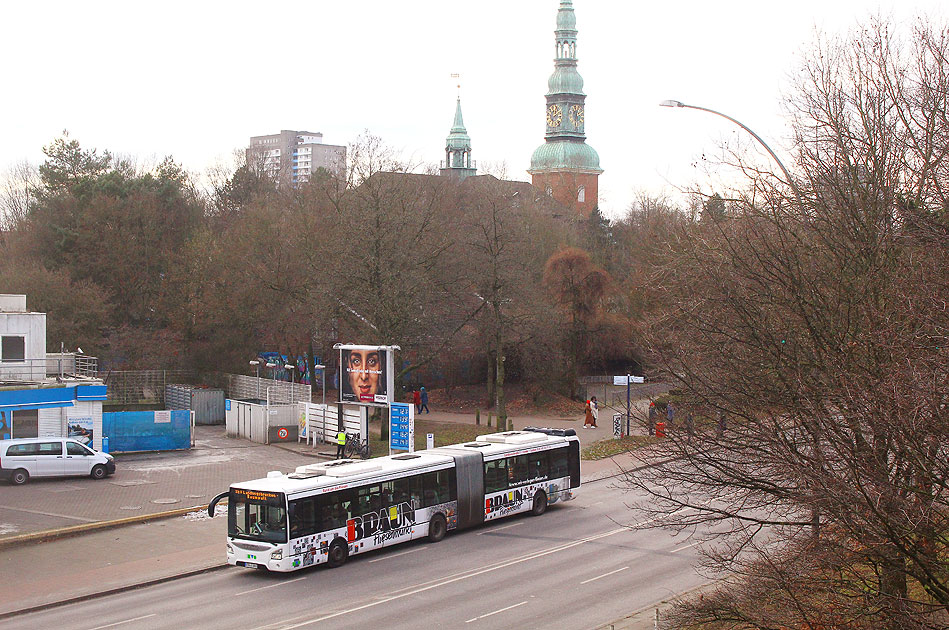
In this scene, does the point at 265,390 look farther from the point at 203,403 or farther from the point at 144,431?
the point at 144,431

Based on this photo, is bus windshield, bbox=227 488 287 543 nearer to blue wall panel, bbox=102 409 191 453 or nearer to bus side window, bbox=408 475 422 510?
bus side window, bbox=408 475 422 510

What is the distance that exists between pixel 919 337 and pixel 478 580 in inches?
439

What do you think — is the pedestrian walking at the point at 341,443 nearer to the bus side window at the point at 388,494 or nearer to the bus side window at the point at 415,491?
the bus side window at the point at 415,491

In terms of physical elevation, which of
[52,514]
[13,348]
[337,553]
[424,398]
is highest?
[13,348]

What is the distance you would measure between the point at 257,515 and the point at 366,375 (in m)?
13.6

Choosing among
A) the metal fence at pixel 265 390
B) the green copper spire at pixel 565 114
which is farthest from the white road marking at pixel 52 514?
the green copper spire at pixel 565 114

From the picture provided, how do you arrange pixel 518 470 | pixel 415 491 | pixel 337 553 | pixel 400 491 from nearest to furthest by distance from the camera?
1. pixel 337 553
2. pixel 400 491
3. pixel 415 491
4. pixel 518 470

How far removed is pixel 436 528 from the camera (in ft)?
73.0

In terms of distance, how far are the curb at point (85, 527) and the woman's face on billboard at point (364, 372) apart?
802 cm

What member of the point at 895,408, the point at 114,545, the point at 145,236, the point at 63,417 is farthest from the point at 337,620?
the point at 145,236

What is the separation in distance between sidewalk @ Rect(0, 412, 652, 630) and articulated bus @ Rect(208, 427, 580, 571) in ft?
5.52

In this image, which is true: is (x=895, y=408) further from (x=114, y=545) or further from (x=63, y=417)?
(x=63, y=417)

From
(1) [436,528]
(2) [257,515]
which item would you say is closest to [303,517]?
(2) [257,515]

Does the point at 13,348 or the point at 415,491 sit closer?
the point at 415,491
